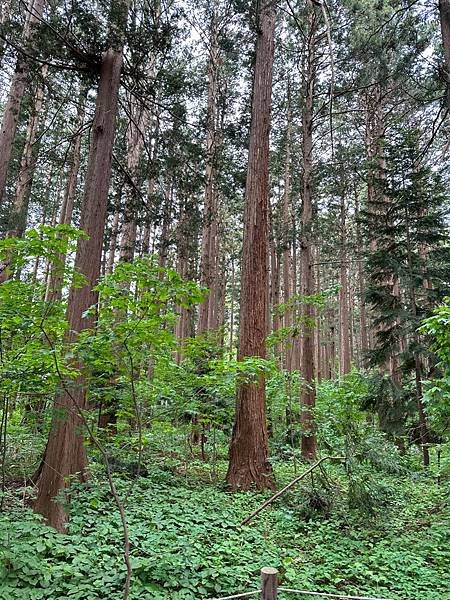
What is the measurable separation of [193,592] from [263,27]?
331 inches

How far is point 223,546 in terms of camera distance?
3.74m

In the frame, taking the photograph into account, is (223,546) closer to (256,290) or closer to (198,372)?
(198,372)

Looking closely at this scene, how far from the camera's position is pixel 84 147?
15.1 m

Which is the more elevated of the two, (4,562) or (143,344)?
(143,344)

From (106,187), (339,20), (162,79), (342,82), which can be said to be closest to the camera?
(106,187)

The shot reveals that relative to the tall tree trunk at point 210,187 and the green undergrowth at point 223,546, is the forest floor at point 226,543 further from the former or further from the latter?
the tall tree trunk at point 210,187

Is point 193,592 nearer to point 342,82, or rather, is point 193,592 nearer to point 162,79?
point 162,79

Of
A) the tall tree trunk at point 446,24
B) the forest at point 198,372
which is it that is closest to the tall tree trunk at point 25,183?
the forest at point 198,372

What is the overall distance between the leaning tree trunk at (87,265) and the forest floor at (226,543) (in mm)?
A: 371

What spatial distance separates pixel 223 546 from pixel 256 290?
3649mm

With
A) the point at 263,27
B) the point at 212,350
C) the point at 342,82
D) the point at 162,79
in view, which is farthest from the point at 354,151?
the point at 212,350

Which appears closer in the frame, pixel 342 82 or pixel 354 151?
pixel 342 82

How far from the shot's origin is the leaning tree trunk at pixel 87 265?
175 inches

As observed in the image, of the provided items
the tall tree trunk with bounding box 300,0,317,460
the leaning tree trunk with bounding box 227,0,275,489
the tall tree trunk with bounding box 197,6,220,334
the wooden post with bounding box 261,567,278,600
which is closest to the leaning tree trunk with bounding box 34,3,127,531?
the leaning tree trunk with bounding box 227,0,275,489
